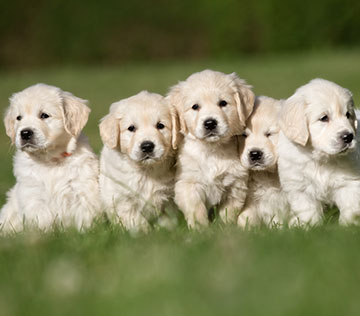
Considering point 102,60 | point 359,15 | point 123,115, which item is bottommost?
point 102,60

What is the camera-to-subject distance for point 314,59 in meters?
22.2

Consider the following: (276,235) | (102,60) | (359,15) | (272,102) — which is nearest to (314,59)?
(359,15)

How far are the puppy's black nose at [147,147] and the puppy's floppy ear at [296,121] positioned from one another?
0.96 m

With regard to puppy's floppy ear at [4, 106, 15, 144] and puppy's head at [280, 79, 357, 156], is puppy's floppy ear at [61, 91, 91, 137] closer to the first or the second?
puppy's floppy ear at [4, 106, 15, 144]

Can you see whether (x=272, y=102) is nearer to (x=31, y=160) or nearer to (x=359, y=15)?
(x=31, y=160)

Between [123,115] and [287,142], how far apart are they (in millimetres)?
1273

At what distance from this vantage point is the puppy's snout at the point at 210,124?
435cm

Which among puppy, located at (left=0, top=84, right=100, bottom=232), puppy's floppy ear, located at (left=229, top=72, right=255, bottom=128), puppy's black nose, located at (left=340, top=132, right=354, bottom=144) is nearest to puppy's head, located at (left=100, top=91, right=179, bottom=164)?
puppy, located at (left=0, top=84, right=100, bottom=232)

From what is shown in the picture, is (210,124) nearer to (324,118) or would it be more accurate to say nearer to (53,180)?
(324,118)

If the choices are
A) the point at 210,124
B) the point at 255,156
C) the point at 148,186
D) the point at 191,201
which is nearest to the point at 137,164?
the point at 148,186

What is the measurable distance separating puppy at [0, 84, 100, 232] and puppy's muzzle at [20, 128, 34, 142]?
0.6 inches

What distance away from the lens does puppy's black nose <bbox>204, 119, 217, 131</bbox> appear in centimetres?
435

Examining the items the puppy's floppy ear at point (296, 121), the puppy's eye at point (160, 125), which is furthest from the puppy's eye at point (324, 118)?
the puppy's eye at point (160, 125)

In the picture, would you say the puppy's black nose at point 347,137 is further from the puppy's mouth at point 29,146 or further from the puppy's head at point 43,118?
the puppy's mouth at point 29,146
